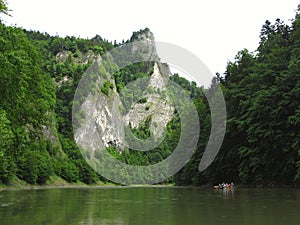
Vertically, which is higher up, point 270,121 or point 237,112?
point 237,112

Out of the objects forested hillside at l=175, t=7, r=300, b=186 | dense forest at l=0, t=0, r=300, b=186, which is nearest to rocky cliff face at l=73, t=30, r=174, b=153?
dense forest at l=0, t=0, r=300, b=186

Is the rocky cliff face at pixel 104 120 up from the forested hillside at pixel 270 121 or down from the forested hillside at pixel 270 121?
up

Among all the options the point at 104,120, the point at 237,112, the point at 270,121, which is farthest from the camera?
the point at 104,120

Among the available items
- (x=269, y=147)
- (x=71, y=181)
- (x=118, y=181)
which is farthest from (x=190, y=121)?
(x=118, y=181)

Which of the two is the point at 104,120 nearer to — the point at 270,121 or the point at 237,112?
the point at 237,112

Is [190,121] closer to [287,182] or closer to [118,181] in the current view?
[287,182]

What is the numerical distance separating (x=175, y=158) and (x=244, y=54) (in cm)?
2840

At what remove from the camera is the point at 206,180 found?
5381 cm

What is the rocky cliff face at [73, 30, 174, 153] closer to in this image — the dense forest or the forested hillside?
the dense forest

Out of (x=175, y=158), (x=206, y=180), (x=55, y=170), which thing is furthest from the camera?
(x=55, y=170)

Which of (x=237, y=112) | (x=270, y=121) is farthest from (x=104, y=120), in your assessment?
(x=270, y=121)

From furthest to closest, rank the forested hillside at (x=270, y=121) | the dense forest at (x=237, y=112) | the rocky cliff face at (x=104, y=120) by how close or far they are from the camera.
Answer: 1. the rocky cliff face at (x=104, y=120)
2. the forested hillside at (x=270, y=121)
3. the dense forest at (x=237, y=112)

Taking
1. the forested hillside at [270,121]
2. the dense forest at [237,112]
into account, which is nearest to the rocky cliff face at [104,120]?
the dense forest at [237,112]

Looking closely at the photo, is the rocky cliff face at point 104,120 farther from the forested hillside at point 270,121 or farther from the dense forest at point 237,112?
the forested hillside at point 270,121
